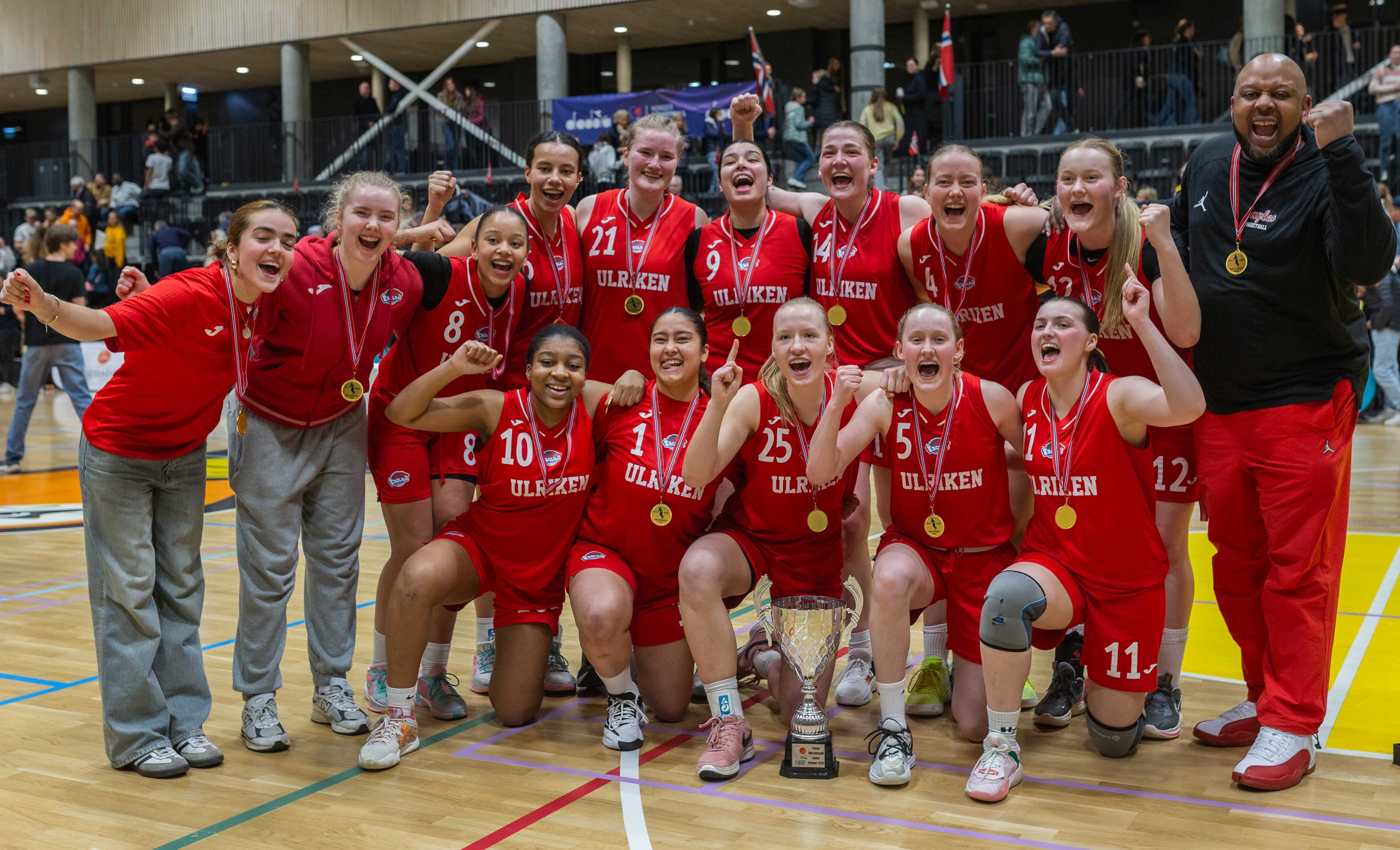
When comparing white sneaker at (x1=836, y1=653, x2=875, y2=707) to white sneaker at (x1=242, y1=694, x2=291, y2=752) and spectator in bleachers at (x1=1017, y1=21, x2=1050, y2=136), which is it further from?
spectator in bleachers at (x1=1017, y1=21, x2=1050, y2=136)

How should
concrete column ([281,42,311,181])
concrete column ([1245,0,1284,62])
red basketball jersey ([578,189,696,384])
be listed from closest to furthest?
red basketball jersey ([578,189,696,384]) → concrete column ([1245,0,1284,62]) → concrete column ([281,42,311,181])

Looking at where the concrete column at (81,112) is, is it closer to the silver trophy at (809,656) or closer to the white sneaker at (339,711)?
the white sneaker at (339,711)

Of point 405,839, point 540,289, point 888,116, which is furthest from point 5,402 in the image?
point 405,839

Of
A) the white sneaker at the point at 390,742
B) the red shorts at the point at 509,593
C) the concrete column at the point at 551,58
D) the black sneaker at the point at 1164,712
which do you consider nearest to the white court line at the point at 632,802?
the red shorts at the point at 509,593

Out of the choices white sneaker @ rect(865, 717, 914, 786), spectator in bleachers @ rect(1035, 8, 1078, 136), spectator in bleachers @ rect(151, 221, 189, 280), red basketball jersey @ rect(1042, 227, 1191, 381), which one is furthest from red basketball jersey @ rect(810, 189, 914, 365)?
spectator in bleachers @ rect(151, 221, 189, 280)

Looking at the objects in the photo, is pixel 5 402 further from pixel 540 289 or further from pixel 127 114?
pixel 540 289

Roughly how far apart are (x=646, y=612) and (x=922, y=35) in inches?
768

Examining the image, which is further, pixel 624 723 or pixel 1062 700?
pixel 1062 700

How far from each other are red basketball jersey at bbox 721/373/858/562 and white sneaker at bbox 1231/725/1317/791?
5.10 feet

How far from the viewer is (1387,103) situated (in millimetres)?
13977

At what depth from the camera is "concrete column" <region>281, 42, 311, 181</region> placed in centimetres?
2250

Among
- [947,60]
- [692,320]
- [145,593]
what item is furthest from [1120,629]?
[947,60]

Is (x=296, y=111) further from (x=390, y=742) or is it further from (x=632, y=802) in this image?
(x=632, y=802)

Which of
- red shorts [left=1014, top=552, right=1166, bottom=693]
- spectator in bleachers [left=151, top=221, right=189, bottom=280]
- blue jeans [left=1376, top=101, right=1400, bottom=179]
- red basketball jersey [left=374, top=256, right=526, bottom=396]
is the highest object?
blue jeans [left=1376, top=101, right=1400, bottom=179]
